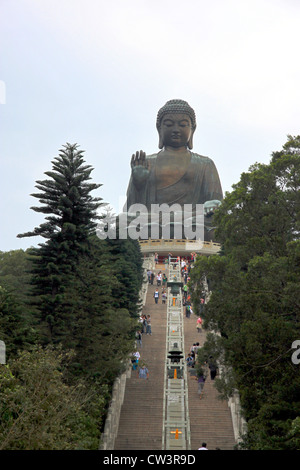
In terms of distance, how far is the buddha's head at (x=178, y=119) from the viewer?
43875mm

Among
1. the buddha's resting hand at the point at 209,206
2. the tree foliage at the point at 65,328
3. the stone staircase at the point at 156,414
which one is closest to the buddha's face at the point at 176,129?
the buddha's resting hand at the point at 209,206

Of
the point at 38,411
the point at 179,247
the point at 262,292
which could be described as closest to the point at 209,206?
the point at 179,247

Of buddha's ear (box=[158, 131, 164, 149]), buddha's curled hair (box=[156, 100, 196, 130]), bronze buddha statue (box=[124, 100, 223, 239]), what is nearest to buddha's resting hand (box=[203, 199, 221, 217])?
bronze buddha statue (box=[124, 100, 223, 239])

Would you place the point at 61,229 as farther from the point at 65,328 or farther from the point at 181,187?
the point at 181,187

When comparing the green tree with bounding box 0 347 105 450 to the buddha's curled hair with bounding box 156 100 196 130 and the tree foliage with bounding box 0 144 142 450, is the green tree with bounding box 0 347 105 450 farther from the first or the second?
the buddha's curled hair with bounding box 156 100 196 130

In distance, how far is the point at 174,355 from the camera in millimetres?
18938

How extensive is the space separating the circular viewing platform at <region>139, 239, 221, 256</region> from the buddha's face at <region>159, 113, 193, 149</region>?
8.08 m

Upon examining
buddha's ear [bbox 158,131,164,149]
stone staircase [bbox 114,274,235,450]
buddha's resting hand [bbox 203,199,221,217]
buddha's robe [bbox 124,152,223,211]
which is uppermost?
buddha's ear [bbox 158,131,164,149]

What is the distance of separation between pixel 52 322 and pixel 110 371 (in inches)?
84.8

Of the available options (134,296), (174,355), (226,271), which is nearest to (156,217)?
(134,296)

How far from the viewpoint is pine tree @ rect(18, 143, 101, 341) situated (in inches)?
631

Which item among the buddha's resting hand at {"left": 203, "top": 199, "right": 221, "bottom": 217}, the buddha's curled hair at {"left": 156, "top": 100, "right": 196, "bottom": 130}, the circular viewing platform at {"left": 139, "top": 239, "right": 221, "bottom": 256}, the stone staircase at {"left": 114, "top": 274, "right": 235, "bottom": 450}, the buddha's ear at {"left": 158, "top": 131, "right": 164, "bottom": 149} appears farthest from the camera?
the buddha's ear at {"left": 158, "top": 131, "right": 164, "bottom": 149}

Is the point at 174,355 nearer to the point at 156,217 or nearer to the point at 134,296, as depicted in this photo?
the point at 134,296

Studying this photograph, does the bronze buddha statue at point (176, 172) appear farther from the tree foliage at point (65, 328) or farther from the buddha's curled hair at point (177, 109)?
the tree foliage at point (65, 328)
